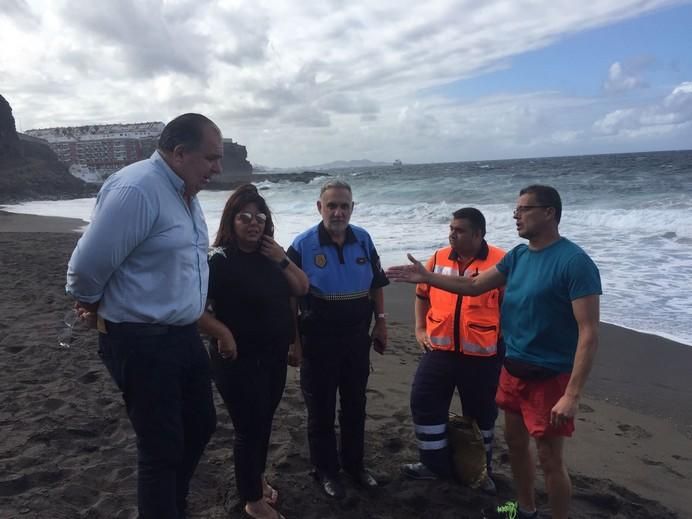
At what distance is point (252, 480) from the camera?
2.87 m

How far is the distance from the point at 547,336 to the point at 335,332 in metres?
1.15

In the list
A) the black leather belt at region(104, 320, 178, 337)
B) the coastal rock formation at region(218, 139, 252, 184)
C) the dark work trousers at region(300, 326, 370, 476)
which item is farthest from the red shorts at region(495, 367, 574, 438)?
the coastal rock formation at region(218, 139, 252, 184)

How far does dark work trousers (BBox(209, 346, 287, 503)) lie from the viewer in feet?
9.14

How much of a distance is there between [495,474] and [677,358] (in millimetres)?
3368

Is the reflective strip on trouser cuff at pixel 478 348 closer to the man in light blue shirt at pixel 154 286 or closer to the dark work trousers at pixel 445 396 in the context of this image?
the dark work trousers at pixel 445 396

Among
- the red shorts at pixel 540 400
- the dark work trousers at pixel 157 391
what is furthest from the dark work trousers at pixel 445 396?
the dark work trousers at pixel 157 391

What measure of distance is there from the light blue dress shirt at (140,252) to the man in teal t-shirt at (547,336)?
1.57 metres

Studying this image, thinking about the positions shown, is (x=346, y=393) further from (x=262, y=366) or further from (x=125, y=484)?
(x=125, y=484)

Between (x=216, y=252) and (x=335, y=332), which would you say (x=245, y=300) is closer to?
(x=216, y=252)

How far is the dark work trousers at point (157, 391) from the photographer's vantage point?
2215 mm

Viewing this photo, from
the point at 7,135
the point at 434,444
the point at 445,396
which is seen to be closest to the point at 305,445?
the point at 434,444

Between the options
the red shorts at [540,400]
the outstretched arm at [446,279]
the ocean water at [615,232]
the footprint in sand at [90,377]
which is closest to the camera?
the red shorts at [540,400]

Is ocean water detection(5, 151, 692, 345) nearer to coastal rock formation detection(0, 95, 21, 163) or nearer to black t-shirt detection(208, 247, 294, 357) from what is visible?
black t-shirt detection(208, 247, 294, 357)

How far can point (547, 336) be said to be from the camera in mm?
→ 2656
